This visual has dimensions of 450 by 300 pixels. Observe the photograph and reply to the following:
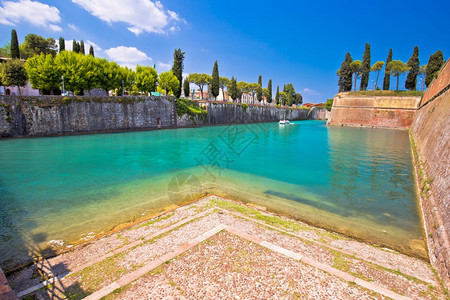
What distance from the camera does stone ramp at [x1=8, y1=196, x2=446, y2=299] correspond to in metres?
3.53

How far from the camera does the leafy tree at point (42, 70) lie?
3022 centimetres

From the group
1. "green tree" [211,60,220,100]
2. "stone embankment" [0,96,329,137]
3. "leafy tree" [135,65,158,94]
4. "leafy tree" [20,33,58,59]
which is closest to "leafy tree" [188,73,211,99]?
"green tree" [211,60,220,100]

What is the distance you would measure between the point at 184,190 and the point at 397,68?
60.2 metres

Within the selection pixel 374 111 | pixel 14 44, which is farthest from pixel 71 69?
pixel 374 111

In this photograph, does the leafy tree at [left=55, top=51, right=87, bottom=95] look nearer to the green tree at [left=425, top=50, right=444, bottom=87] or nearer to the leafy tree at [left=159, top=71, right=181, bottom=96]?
the leafy tree at [left=159, top=71, right=181, bottom=96]

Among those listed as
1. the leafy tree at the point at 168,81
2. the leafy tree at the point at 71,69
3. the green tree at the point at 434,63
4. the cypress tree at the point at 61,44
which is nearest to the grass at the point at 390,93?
the green tree at the point at 434,63

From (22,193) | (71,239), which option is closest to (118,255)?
(71,239)

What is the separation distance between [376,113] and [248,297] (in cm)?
5838

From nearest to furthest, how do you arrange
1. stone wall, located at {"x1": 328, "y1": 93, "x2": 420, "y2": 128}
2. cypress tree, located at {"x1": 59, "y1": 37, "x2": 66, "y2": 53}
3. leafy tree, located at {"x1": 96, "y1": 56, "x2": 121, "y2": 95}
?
1. leafy tree, located at {"x1": 96, "y1": 56, "x2": 121, "y2": 95}
2. stone wall, located at {"x1": 328, "y1": 93, "x2": 420, "y2": 128}
3. cypress tree, located at {"x1": 59, "y1": 37, "x2": 66, "y2": 53}

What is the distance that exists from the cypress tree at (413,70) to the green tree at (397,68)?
2.88ft

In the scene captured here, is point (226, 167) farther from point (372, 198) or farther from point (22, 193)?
point (22, 193)

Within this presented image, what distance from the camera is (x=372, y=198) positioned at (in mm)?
9398

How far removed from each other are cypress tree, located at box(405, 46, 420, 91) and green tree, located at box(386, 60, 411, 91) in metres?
0.88

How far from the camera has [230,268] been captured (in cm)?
407
